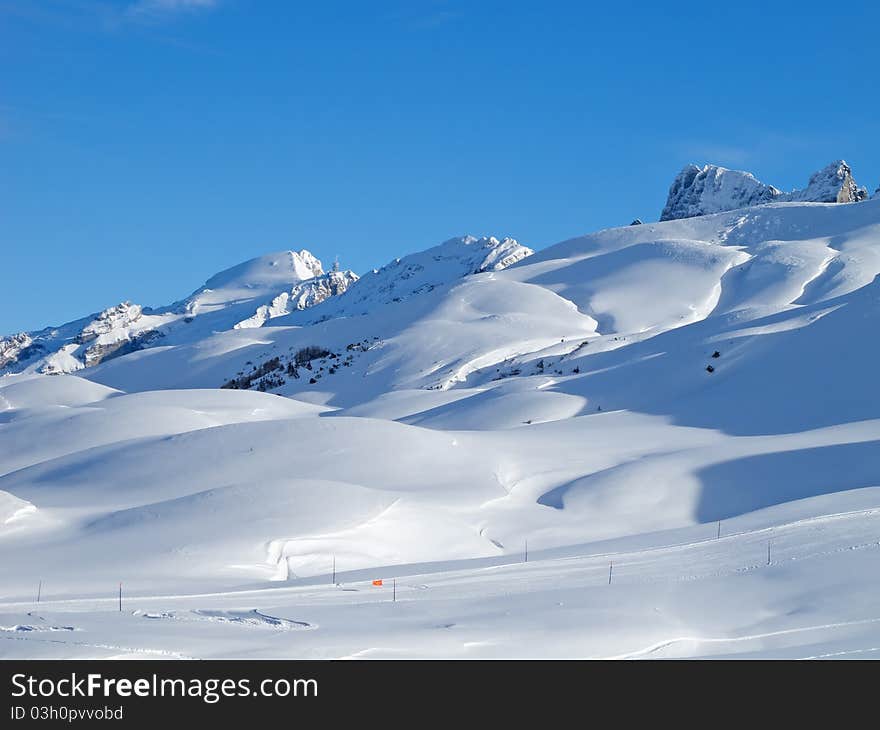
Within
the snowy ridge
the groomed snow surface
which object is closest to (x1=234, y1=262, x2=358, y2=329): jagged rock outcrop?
the snowy ridge

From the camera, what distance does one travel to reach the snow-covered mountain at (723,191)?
98.8 metres

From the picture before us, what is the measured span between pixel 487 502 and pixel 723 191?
9788cm

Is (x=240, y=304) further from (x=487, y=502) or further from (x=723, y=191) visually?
(x=487, y=502)

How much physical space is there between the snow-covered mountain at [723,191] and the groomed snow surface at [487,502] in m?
50.4

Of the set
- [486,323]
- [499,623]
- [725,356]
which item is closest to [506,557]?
[499,623]

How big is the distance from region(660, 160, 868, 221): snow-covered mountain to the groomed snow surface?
50361mm

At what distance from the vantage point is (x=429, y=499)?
69.8ft

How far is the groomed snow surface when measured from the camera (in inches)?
440

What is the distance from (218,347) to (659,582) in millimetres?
59006

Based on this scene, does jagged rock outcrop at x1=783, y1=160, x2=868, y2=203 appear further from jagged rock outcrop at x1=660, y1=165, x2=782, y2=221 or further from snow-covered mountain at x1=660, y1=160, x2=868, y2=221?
jagged rock outcrop at x1=660, y1=165, x2=782, y2=221

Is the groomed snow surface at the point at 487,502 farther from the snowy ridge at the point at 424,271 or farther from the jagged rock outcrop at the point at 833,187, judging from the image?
the snowy ridge at the point at 424,271

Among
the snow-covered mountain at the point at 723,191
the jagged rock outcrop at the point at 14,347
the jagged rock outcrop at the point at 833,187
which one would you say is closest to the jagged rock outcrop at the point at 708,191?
the snow-covered mountain at the point at 723,191
